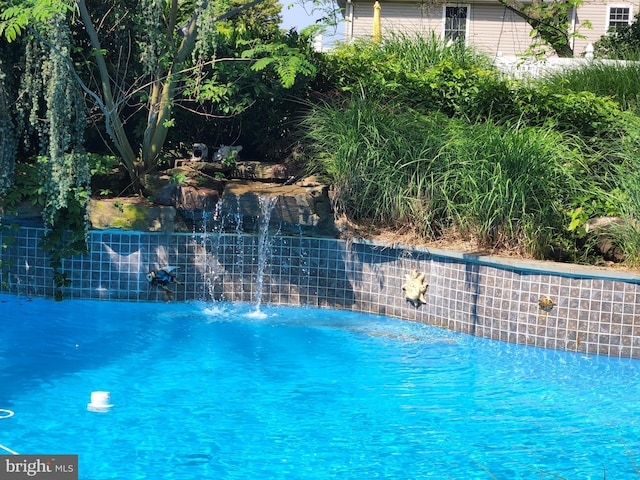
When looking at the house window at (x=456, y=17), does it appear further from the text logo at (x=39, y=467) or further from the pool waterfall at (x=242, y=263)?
the text logo at (x=39, y=467)

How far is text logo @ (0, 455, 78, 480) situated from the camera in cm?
382

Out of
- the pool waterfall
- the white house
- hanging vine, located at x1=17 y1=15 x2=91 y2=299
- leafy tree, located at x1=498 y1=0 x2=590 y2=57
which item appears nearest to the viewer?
hanging vine, located at x1=17 y1=15 x2=91 y2=299

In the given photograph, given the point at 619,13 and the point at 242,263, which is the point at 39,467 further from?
the point at 619,13

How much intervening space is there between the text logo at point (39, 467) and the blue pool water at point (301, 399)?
0.12m

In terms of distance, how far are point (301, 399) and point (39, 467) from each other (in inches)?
73.7

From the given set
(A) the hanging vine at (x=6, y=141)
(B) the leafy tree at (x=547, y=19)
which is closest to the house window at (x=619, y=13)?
(B) the leafy tree at (x=547, y=19)

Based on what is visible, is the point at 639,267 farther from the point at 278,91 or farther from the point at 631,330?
the point at 278,91

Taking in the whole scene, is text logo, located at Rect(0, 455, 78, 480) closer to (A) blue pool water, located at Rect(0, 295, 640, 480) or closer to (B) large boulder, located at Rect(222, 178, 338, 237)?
(A) blue pool water, located at Rect(0, 295, 640, 480)

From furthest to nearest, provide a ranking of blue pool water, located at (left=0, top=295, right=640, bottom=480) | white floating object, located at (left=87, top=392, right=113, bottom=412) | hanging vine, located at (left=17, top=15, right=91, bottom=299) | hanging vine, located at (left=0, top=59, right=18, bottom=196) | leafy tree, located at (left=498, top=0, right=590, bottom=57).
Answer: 1. leafy tree, located at (left=498, top=0, right=590, bottom=57)
2. hanging vine, located at (left=0, top=59, right=18, bottom=196)
3. hanging vine, located at (left=17, top=15, right=91, bottom=299)
4. white floating object, located at (left=87, top=392, right=113, bottom=412)
5. blue pool water, located at (left=0, top=295, right=640, bottom=480)

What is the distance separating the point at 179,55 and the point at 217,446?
15.3 feet

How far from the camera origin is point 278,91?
9.03 metres

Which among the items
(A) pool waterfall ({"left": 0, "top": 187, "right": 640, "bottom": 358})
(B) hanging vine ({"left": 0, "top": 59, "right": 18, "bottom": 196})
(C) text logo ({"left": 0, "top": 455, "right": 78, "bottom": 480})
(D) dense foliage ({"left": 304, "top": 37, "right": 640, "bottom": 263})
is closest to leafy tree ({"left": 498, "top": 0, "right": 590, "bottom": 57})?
(D) dense foliage ({"left": 304, "top": 37, "right": 640, "bottom": 263})

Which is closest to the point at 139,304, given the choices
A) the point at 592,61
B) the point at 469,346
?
the point at 469,346

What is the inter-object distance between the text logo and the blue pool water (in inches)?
4.9
